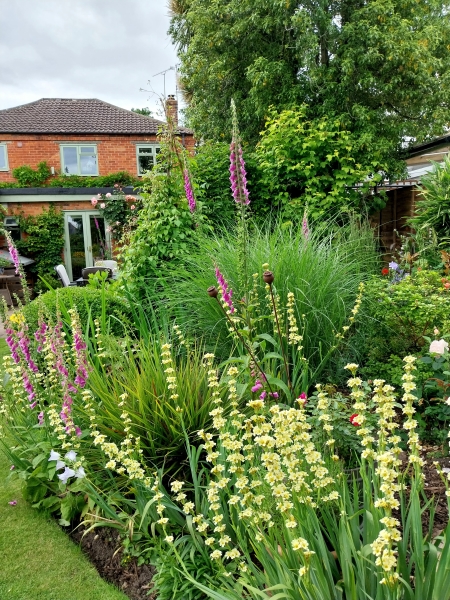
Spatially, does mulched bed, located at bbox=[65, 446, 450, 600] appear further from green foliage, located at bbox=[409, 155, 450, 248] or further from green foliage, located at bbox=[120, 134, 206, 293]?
green foliage, located at bbox=[409, 155, 450, 248]

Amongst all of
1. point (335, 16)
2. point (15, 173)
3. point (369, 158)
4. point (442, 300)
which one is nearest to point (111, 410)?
point (442, 300)

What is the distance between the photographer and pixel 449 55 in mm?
9844

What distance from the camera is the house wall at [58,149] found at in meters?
15.9

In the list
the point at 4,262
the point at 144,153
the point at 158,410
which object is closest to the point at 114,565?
the point at 158,410

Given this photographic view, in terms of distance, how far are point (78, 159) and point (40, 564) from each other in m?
16.3

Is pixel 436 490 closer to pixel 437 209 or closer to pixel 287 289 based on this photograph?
pixel 287 289

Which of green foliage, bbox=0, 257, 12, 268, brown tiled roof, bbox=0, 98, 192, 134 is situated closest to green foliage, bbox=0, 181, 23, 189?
brown tiled roof, bbox=0, 98, 192, 134

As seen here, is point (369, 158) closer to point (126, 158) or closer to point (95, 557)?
point (95, 557)

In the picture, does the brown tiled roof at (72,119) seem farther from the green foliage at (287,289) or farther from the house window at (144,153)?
the green foliage at (287,289)

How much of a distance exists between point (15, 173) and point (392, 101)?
1238 cm

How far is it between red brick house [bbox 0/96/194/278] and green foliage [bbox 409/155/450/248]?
11580 mm

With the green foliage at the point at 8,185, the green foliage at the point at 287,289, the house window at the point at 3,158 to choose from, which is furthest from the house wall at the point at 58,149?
the green foliage at the point at 287,289

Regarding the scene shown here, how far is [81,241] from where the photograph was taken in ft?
52.6

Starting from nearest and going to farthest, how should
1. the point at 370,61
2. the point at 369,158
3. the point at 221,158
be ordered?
the point at 221,158 → the point at 369,158 → the point at 370,61
